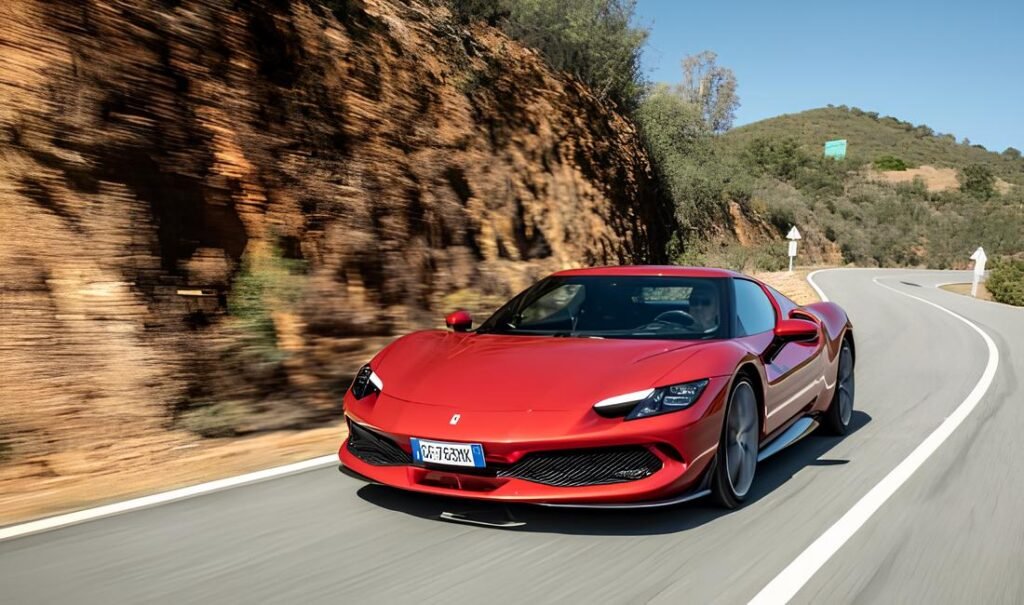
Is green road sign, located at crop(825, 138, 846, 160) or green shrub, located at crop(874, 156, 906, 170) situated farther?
green shrub, located at crop(874, 156, 906, 170)

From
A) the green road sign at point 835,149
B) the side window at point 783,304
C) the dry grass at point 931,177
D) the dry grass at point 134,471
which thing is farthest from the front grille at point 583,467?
the dry grass at point 931,177

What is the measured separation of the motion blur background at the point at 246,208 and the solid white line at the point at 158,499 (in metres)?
0.29

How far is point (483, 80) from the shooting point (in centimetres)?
1512

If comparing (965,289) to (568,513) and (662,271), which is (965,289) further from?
(568,513)

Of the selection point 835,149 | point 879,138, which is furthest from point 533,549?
point 879,138

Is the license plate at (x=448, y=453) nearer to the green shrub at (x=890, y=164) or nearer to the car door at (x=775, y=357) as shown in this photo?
the car door at (x=775, y=357)

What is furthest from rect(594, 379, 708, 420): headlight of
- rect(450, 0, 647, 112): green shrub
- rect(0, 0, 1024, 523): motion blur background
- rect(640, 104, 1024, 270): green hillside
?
rect(640, 104, 1024, 270): green hillside

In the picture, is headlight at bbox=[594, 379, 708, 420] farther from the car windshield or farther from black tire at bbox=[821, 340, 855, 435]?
black tire at bbox=[821, 340, 855, 435]

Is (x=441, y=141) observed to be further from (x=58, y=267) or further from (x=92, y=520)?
(x=92, y=520)

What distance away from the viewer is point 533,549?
368 centimetres

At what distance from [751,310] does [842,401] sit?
1.79 metres

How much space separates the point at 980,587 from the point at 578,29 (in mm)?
17607

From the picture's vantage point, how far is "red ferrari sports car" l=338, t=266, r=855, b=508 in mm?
3758

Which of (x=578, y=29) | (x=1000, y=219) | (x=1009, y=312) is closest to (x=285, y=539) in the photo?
(x=578, y=29)
